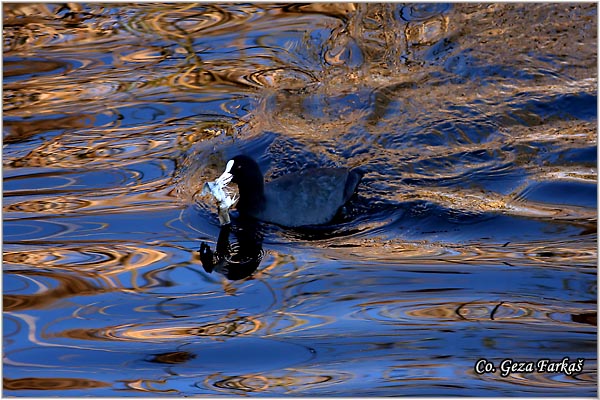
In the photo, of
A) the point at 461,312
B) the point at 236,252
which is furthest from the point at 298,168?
the point at 461,312

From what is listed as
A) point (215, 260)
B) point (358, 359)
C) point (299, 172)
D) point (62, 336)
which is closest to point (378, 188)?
point (299, 172)

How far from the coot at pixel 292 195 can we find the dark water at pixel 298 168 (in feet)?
0.49

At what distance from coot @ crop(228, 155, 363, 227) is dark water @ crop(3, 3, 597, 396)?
0.15 meters

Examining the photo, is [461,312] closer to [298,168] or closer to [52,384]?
[52,384]

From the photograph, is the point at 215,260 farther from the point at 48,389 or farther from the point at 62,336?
the point at 48,389

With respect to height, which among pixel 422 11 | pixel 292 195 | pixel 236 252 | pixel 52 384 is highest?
pixel 422 11

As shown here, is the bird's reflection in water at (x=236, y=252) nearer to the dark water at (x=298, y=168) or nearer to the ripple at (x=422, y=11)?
the dark water at (x=298, y=168)

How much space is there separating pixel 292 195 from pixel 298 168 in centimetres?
80

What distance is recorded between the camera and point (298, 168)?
647 cm

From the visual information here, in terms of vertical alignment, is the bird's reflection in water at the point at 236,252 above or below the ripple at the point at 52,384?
above

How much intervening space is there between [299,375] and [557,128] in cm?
360

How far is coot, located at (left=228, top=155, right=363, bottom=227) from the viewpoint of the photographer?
5637mm

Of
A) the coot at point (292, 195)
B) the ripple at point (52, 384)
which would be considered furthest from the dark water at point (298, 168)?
the coot at point (292, 195)

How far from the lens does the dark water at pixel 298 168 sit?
402cm
